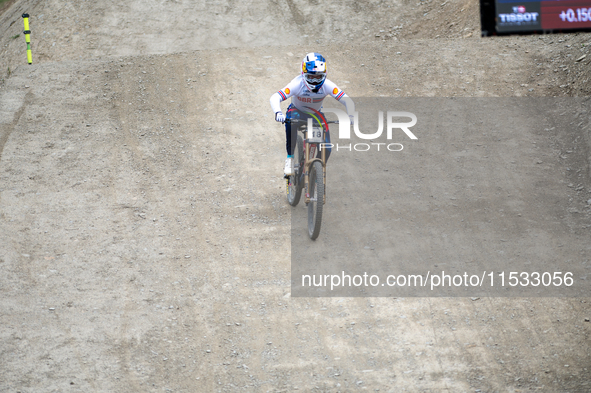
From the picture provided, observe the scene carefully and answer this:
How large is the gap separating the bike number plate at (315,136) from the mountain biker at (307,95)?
0.64ft

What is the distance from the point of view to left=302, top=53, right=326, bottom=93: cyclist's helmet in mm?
8555

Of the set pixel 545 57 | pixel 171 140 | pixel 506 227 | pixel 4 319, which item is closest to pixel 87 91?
pixel 171 140

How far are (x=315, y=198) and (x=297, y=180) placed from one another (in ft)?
3.39

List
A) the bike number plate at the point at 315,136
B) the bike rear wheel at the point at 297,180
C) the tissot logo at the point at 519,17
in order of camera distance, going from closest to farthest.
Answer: the tissot logo at the point at 519,17 → the bike number plate at the point at 315,136 → the bike rear wheel at the point at 297,180

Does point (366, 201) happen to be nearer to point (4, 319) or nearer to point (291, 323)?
point (291, 323)

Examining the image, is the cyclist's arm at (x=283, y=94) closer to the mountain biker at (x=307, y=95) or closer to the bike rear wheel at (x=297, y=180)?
the mountain biker at (x=307, y=95)

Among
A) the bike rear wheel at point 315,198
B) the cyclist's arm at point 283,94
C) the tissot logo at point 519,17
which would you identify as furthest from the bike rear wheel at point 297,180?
the tissot logo at point 519,17

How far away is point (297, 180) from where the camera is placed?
31.3 feet

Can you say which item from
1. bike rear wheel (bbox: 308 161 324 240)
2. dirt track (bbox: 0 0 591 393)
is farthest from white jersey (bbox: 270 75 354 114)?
dirt track (bbox: 0 0 591 393)

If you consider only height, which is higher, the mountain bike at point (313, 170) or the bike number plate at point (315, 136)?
the bike number plate at point (315, 136)

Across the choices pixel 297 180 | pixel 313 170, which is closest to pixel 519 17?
pixel 313 170

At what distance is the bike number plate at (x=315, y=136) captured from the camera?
28.5ft

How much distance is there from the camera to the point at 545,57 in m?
14.4

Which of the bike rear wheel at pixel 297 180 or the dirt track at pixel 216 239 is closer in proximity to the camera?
the dirt track at pixel 216 239
